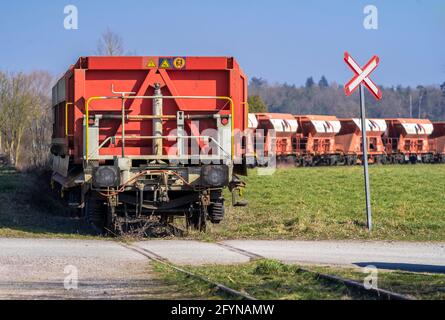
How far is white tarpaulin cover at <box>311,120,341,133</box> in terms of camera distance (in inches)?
2180

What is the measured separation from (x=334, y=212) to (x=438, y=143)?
51.3 m

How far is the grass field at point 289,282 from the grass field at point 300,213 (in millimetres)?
4753

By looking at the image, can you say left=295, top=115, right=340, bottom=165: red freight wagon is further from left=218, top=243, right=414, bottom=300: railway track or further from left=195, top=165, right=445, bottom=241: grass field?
left=218, top=243, right=414, bottom=300: railway track

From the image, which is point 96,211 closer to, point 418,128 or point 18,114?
point 18,114

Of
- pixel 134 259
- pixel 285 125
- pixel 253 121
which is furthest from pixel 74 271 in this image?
pixel 285 125

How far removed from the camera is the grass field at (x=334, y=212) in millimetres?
16430

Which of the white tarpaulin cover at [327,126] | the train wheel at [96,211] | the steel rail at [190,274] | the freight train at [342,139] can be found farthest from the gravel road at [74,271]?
the white tarpaulin cover at [327,126]

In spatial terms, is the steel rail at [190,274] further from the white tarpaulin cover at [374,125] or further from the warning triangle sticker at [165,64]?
the white tarpaulin cover at [374,125]

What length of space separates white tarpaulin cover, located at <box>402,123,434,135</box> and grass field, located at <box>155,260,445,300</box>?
2157 inches

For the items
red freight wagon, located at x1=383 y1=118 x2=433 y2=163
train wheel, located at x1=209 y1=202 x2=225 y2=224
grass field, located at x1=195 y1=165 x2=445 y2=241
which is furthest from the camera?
red freight wagon, located at x1=383 y1=118 x2=433 y2=163

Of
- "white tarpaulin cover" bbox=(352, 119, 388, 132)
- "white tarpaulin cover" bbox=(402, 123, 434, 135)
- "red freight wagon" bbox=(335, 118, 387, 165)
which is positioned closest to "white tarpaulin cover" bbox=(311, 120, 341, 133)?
"red freight wagon" bbox=(335, 118, 387, 165)

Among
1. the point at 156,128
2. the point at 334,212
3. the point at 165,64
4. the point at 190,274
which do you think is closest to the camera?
the point at 190,274

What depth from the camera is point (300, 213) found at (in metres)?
19.4
